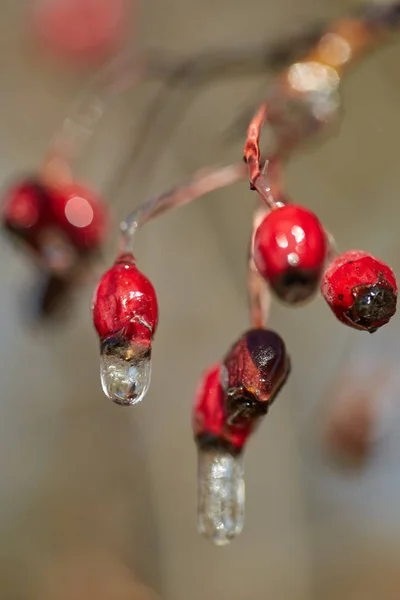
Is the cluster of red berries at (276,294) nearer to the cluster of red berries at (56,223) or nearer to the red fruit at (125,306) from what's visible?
the red fruit at (125,306)

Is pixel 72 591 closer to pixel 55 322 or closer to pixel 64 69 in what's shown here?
pixel 55 322

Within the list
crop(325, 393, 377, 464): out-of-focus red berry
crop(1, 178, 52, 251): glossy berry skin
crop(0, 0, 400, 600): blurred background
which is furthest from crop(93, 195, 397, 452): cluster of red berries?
crop(0, 0, 400, 600): blurred background

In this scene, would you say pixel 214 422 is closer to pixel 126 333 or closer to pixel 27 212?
pixel 126 333

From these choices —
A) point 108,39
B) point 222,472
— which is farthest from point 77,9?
point 222,472

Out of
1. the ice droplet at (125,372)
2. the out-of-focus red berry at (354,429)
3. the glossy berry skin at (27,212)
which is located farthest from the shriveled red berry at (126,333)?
the out-of-focus red berry at (354,429)

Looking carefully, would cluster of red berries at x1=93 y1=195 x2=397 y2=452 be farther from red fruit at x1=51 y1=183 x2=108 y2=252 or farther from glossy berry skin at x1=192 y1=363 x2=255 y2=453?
red fruit at x1=51 y1=183 x2=108 y2=252

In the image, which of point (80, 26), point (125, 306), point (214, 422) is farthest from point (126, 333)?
point (80, 26)
